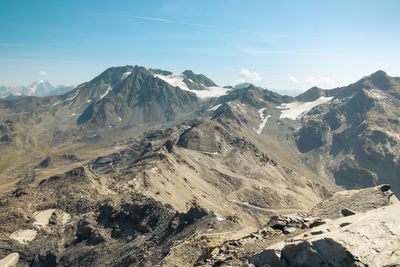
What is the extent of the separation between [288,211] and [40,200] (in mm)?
100782

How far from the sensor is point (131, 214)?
7044 centimetres

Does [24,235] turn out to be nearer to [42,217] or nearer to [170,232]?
[42,217]

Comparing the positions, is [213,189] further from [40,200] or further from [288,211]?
[40,200]

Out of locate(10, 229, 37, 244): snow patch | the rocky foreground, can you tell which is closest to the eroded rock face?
the rocky foreground

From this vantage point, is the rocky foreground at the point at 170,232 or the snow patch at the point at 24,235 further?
the snow patch at the point at 24,235

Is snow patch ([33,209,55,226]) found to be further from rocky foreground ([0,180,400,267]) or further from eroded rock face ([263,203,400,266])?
eroded rock face ([263,203,400,266])

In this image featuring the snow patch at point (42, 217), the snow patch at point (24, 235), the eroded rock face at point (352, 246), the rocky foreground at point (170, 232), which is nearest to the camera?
the eroded rock face at point (352, 246)

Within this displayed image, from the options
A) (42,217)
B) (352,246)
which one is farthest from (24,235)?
(352,246)

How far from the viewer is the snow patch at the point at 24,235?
219ft

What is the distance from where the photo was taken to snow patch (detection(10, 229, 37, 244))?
6664 cm

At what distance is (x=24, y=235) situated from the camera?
68062 mm

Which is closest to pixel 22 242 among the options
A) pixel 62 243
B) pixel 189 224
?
pixel 62 243

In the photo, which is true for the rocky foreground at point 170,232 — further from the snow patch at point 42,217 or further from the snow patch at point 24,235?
the snow patch at point 24,235

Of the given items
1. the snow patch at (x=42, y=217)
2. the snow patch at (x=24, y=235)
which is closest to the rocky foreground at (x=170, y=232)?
the snow patch at (x=42, y=217)
